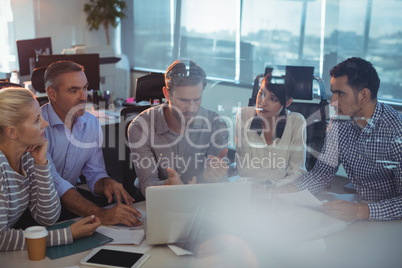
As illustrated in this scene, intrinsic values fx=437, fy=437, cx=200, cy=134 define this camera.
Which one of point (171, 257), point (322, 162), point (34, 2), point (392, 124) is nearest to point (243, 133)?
point (322, 162)

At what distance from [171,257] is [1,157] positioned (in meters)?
0.74

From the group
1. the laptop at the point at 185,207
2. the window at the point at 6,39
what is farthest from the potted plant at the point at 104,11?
the laptop at the point at 185,207

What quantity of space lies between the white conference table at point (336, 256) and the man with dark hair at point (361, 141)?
32cm

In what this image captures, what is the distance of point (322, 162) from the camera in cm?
223

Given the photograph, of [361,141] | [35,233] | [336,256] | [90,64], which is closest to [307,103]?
[361,141]

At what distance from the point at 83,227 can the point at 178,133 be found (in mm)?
865

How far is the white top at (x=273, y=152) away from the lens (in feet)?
7.75

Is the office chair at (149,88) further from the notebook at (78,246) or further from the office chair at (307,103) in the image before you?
the notebook at (78,246)

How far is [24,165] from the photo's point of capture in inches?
68.4

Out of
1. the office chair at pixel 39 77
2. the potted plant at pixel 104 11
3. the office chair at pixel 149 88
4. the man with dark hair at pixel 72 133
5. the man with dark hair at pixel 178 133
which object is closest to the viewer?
the man with dark hair at pixel 178 133

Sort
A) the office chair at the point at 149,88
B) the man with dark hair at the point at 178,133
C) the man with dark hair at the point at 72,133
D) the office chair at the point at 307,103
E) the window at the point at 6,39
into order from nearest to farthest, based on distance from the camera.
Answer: the man with dark hair at the point at 178,133
the man with dark hair at the point at 72,133
the office chair at the point at 307,103
the office chair at the point at 149,88
the window at the point at 6,39

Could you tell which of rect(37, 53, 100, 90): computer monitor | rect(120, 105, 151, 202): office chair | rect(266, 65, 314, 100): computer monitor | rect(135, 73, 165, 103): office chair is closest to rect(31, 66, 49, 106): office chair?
rect(37, 53, 100, 90): computer monitor

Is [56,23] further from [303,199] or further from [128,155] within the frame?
[303,199]

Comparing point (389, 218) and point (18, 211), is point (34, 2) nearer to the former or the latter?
point (18, 211)
